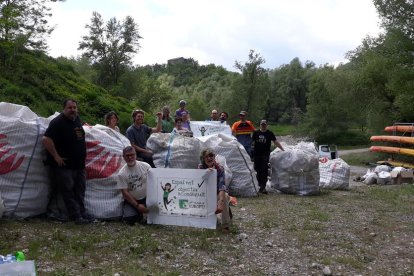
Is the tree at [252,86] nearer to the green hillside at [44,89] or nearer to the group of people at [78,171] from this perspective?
the green hillside at [44,89]

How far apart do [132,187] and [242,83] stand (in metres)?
34.6

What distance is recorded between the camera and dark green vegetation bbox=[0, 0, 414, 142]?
15289 millimetres

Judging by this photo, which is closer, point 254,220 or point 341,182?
point 254,220

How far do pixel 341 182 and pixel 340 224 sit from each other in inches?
176

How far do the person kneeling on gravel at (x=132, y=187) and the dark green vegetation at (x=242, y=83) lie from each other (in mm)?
7982

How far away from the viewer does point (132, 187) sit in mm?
6062

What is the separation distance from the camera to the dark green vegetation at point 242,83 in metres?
15.3

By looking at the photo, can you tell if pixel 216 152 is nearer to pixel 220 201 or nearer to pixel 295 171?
pixel 295 171

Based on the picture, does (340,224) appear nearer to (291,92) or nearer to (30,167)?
(30,167)

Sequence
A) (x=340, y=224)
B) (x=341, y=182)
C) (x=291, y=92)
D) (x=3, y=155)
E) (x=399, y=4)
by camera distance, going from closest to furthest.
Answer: (x=3, y=155), (x=340, y=224), (x=341, y=182), (x=399, y=4), (x=291, y=92)

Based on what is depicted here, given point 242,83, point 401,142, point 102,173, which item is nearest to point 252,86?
point 242,83

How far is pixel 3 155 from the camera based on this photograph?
222 inches

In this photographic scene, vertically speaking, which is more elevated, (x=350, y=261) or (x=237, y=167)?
(x=237, y=167)

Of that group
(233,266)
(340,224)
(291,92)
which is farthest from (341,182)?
(291,92)
